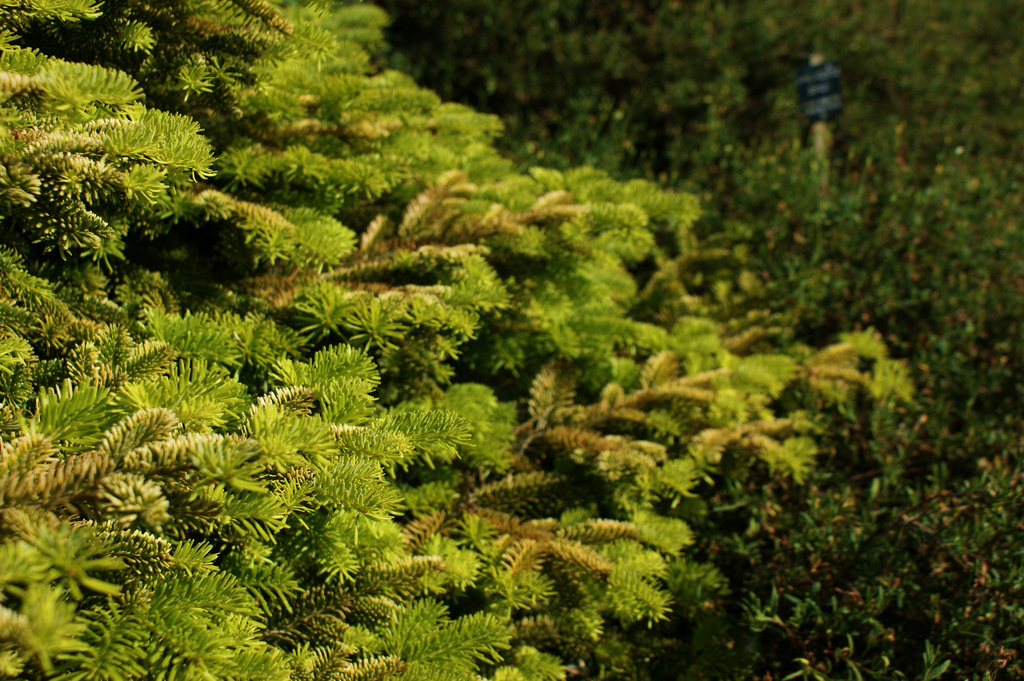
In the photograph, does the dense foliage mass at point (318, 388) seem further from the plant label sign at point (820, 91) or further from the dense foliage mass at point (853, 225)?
the plant label sign at point (820, 91)

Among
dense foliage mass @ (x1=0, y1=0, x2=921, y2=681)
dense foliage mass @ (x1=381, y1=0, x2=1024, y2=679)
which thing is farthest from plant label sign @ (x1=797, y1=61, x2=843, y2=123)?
dense foliage mass @ (x1=0, y1=0, x2=921, y2=681)

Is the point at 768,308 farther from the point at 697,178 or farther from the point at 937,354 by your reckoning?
the point at 697,178

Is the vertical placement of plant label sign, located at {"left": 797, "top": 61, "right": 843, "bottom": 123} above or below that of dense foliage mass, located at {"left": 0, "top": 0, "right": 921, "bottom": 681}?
above

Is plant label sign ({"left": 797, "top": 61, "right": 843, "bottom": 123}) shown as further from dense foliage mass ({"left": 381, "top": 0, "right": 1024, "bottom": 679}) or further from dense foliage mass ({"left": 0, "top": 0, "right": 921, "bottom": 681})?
dense foliage mass ({"left": 0, "top": 0, "right": 921, "bottom": 681})

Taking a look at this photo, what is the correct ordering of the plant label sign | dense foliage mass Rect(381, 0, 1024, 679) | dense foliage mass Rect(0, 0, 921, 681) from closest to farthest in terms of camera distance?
dense foliage mass Rect(0, 0, 921, 681), dense foliage mass Rect(381, 0, 1024, 679), the plant label sign

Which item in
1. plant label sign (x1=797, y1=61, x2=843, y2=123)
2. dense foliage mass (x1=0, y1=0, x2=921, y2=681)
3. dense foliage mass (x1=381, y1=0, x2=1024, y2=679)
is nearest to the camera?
dense foliage mass (x1=0, y1=0, x2=921, y2=681)

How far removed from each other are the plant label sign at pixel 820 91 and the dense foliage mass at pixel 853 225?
0.88 feet

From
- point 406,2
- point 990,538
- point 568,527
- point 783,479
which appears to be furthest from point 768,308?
point 406,2

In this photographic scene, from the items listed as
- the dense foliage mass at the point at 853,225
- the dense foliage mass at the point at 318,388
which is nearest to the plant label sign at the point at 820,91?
the dense foliage mass at the point at 853,225

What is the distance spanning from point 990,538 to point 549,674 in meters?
1.30

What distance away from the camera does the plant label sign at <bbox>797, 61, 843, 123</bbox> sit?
144 inches

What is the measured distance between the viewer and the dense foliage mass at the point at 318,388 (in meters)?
0.86

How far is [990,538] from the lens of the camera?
1767mm

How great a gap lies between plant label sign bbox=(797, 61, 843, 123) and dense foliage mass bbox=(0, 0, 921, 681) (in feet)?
6.47
